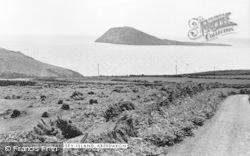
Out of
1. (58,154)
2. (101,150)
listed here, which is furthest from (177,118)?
(58,154)

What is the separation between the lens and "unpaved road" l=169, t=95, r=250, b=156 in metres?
20.5

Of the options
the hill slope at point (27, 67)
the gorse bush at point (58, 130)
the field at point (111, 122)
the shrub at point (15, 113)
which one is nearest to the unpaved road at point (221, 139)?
the field at point (111, 122)

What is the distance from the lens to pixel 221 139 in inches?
912

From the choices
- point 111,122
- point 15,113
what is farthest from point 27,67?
point 111,122

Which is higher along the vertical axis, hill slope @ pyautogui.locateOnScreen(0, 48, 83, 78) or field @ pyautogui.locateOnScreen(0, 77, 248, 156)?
hill slope @ pyautogui.locateOnScreen(0, 48, 83, 78)

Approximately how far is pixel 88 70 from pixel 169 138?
14630 centimetres

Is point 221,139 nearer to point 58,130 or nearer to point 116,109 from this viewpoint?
point 58,130

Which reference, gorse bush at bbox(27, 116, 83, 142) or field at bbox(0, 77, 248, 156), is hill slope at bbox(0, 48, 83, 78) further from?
gorse bush at bbox(27, 116, 83, 142)

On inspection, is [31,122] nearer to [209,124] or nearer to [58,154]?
[209,124]

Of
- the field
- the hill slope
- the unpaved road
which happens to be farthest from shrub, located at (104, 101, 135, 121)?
the hill slope

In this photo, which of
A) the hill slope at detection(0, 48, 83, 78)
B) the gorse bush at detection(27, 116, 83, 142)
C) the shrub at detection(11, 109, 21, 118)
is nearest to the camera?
the gorse bush at detection(27, 116, 83, 142)

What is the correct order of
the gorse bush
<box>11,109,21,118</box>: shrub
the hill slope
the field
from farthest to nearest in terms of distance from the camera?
1. the hill slope
2. <box>11,109,21,118</box>: shrub
3. the gorse bush
4. the field

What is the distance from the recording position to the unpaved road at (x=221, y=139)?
20453 millimetres

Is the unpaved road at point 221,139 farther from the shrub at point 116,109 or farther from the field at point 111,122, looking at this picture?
the shrub at point 116,109
